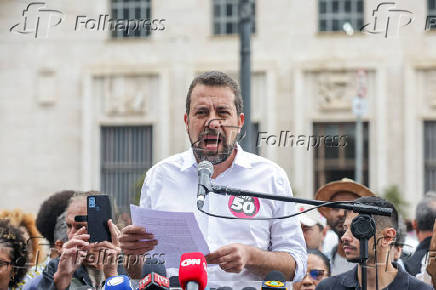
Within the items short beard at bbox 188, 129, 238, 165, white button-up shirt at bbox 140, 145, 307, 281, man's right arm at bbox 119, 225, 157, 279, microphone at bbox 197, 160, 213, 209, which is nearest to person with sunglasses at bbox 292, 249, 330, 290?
white button-up shirt at bbox 140, 145, 307, 281

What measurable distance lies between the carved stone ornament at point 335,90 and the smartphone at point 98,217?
2265 centimetres

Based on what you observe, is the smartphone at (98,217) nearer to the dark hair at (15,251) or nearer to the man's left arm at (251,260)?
the man's left arm at (251,260)

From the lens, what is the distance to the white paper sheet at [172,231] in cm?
487

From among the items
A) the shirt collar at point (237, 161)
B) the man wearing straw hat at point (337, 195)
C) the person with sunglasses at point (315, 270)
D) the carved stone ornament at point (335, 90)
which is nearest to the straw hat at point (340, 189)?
the man wearing straw hat at point (337, 195)

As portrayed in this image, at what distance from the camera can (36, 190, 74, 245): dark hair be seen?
7.48 metres

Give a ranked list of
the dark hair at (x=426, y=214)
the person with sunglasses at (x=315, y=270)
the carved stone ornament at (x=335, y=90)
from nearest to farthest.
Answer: the person with sunglasses at (x=315, y=270)
the dark hair at (x=426, y=214)
the carved stone ornament at (x=335, y=90)

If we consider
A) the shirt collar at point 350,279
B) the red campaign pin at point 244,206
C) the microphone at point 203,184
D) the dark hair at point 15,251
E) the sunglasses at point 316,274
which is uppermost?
the microphone at point 203,184

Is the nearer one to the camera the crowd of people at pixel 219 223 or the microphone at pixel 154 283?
the microphone at pixel 154 283

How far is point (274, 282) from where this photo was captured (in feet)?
14.9

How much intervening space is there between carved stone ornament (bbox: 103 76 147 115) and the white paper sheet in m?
23.7

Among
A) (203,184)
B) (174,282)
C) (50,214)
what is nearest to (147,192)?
(174,282)

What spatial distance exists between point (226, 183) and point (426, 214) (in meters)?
3.22

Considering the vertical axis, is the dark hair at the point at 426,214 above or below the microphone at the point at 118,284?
above

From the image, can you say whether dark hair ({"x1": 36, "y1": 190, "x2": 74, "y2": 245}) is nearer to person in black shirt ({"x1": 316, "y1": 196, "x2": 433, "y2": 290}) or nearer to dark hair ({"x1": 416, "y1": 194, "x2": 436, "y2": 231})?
person in black shirt ({"x1": 316, "y1": 196, "x2": 433, "y2": 290})
